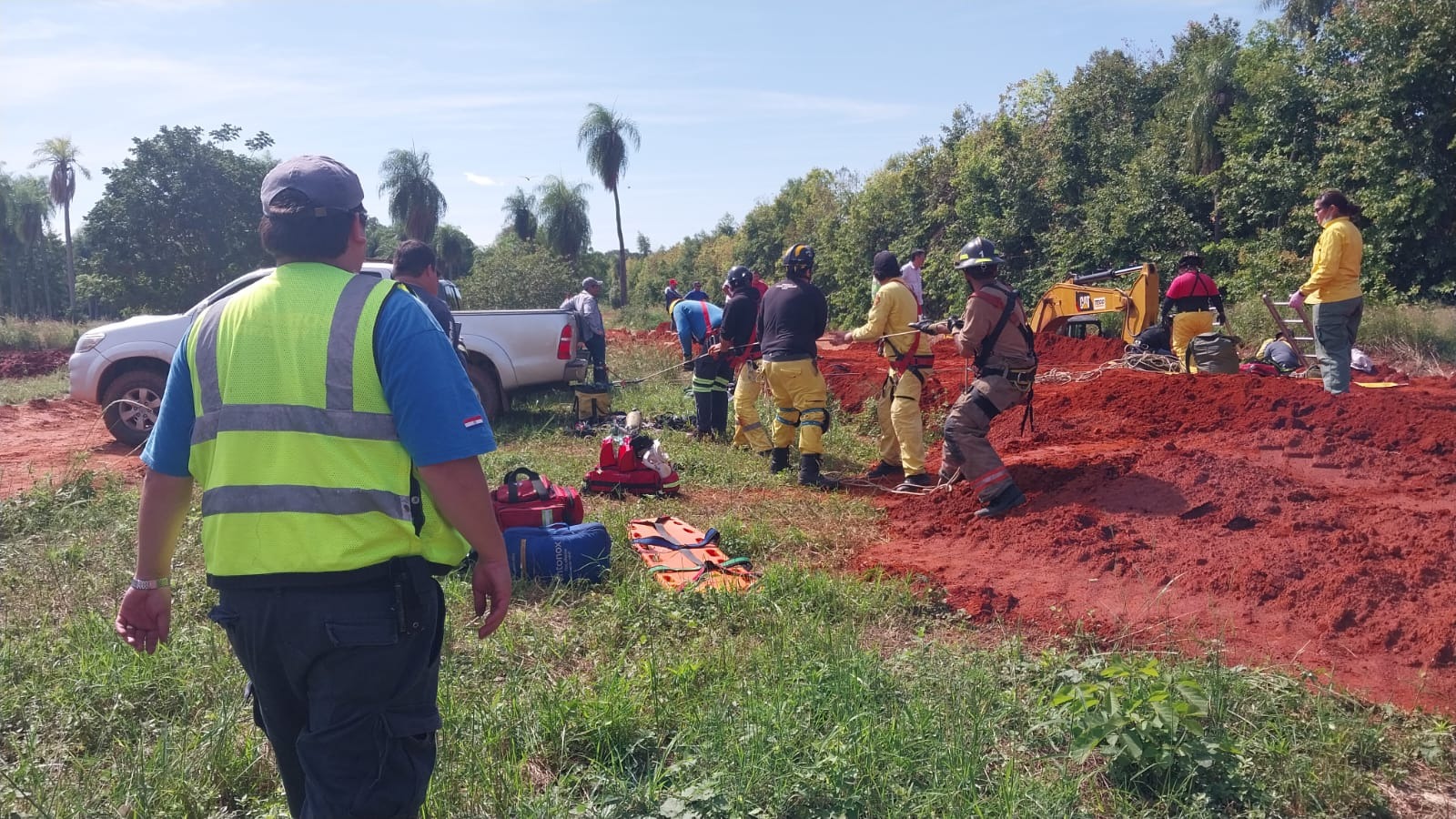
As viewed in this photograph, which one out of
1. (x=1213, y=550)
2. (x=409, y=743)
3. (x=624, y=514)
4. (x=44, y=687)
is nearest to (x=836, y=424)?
(x=624, y=514)

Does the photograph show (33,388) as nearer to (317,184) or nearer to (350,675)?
(317,184)

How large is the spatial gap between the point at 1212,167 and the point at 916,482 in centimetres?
1410

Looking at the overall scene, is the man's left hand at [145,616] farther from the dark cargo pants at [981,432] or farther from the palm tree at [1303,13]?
the palm tree at [1303,13]

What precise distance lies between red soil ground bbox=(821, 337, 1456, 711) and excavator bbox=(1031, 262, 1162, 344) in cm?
360

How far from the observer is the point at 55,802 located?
2828 mm

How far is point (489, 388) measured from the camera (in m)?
10.4

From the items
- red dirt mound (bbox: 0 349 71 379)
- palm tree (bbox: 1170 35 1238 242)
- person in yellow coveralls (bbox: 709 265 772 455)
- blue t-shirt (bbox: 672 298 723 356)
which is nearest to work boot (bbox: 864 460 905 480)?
person in yellow coveralls (bbox: 709 265 772 455)

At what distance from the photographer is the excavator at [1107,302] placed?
12.6 meters

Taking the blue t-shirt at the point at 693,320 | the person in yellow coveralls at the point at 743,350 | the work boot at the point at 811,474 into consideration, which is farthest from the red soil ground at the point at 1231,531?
the blue t-shirt at the point at 693,320

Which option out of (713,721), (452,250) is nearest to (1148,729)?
(713,721)

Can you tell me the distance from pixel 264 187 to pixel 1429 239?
1627 cm

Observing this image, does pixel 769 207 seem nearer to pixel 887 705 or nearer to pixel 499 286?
pixel 499 286

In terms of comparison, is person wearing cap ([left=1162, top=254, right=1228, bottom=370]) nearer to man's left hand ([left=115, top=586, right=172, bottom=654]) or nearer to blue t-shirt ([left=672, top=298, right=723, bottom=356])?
blue t-shirt ([left=672, top=298, right=723, bottom=356])

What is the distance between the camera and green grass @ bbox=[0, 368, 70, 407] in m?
14.5
